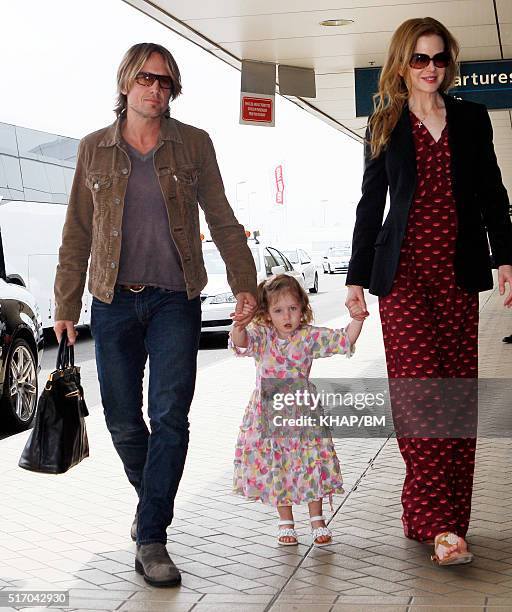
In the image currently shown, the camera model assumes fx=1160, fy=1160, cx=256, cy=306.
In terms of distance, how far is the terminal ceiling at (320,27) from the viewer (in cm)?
1162

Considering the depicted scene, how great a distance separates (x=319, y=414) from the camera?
5289 millimetres

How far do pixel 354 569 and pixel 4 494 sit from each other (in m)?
2.70

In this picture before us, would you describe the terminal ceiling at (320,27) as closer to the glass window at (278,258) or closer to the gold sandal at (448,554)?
the glass window at (278,258)

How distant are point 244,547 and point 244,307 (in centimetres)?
106

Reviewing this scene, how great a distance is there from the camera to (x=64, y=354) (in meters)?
4.89

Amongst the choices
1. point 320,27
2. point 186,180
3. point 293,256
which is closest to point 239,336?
point 186,180

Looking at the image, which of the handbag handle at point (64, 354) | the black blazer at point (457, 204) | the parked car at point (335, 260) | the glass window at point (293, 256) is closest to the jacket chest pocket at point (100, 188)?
the handbag handle at point (64, 354)

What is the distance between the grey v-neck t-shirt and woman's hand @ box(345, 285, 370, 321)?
728mm

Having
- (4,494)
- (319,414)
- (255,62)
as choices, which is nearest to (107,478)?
(4,494)

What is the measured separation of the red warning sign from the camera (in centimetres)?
1579

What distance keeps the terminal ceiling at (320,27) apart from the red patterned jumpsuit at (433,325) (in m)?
6.89

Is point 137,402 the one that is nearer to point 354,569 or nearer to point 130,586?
point 130,586

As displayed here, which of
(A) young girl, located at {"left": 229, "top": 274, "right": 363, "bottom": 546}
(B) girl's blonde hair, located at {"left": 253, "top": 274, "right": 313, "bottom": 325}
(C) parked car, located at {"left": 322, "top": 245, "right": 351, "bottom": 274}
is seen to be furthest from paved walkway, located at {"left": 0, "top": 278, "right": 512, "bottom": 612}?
(C) parked car, located at {"left": 322, "top": 245, "right": 351, "bottom": 274}

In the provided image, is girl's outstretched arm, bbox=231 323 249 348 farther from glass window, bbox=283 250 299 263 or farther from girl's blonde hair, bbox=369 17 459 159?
glass window, bbox=283 250 299 263
